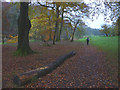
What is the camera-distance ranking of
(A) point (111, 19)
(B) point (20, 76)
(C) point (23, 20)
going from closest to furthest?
(B) point (20, 76), (A) point (111, 19), (C) point (23, 20)

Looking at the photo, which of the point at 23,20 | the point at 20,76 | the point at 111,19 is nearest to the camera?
the point at 20,76

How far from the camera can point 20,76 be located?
473 cm

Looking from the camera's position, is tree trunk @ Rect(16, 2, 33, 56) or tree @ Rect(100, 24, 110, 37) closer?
tree @ Rect(100, 24, 110, 37)

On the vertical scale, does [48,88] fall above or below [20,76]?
below

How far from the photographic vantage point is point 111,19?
252 inches

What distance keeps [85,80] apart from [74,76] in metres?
0.71

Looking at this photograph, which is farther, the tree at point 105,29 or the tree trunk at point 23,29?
the tree trunk at point 23,29

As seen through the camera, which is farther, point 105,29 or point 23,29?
point 23,29

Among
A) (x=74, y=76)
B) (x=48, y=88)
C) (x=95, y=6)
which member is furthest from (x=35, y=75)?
→ (x=95, y=6)

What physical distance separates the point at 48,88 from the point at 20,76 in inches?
51.1

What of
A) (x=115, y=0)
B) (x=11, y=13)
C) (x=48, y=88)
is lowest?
(x=48, y=88)

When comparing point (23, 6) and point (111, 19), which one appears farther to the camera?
point (23, 6)

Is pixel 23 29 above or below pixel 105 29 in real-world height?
above

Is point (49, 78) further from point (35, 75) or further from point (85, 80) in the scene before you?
point (85, 80)
